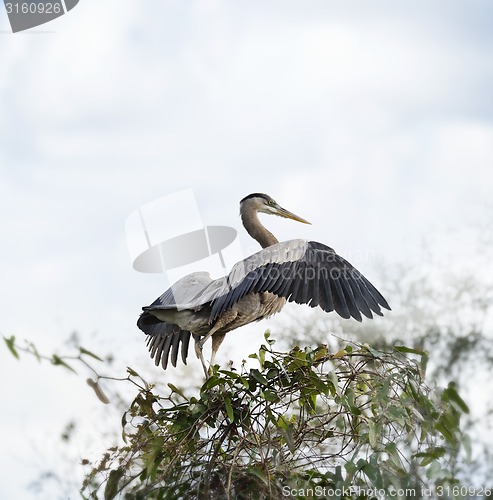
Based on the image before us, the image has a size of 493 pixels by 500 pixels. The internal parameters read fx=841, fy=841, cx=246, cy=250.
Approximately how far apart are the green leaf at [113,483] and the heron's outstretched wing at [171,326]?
4.34ft

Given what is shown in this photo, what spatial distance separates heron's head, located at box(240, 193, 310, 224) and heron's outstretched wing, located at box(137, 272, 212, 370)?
2.63 feet

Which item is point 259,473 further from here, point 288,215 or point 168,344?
point 288,215

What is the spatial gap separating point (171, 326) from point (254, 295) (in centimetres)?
52

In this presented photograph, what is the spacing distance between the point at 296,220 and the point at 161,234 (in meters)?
1.22

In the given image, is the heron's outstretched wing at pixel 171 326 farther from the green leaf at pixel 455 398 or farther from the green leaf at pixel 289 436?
the green leaf at pixel 455 398

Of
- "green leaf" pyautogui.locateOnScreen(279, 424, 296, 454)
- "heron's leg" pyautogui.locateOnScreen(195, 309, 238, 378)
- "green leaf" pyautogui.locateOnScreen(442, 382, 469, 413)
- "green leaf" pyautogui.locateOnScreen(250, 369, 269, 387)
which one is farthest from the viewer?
"heron's leg" pyautogui.locateOnScreen(195, 309, 238, 378)

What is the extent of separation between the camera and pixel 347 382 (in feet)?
10.8

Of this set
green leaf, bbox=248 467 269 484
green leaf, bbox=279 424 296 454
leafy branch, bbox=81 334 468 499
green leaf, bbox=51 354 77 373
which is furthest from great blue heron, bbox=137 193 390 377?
green leaf, bbox=51 354 77 373

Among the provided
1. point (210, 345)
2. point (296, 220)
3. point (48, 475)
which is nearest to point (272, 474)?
point (210, 345)

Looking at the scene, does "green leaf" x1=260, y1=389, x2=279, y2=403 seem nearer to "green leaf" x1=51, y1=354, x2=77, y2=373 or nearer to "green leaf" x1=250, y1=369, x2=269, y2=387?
"green leaf" x1=250, y1=369, x2=269, y2=387

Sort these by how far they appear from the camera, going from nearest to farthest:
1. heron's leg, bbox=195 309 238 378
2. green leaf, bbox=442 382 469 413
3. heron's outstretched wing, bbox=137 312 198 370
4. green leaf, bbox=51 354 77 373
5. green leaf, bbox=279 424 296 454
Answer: green leaf, bbox=51 354 77 373 < green leaf, bbox=442 382 469 413 < green leaf, bbox=279 424 296 454 < heron's leg, bbox=195 309 238 378 < heron's outstretched wing, bbox=137 312 198 370

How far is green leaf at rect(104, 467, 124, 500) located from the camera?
3.17 m

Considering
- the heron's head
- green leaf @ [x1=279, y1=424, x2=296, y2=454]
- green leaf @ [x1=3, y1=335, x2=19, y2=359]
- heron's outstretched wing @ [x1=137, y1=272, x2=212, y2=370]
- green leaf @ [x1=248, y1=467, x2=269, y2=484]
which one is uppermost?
the heron's head

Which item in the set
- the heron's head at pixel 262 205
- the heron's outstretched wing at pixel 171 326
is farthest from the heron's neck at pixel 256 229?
the heron's outstretched wing at pixel 171 326
